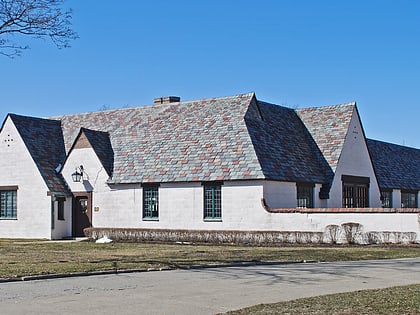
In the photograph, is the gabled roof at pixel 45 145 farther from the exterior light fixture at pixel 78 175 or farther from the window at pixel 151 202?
the window at pixel 151 202

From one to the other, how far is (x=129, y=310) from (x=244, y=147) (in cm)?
2381

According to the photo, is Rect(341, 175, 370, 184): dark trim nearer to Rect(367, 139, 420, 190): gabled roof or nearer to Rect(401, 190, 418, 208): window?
Rect(367, 139, 420, 190): gabled roof

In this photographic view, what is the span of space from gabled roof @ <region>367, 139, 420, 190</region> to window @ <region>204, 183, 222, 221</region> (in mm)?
14004

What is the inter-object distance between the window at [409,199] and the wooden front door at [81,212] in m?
21.9

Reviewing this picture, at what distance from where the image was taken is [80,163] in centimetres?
3953

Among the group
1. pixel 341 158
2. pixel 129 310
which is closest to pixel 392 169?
pixel 341 158

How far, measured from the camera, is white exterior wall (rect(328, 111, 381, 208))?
39219mm

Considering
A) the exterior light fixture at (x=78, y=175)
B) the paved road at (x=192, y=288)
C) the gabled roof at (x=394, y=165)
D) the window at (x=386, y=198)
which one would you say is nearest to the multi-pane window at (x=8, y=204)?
the exterior light fixture at (x=78, y=175)

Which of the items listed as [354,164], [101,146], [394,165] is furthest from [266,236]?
[394,165]

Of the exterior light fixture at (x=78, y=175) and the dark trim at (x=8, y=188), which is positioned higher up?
the exterior light fixture at (x=78, y=175)

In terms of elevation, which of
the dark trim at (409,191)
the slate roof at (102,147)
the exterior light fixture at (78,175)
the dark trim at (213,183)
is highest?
the slate roof at (102,147)

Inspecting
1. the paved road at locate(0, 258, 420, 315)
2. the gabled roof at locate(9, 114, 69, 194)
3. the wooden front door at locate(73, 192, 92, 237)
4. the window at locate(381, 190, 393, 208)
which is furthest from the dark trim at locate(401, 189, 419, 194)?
the paved road at locate(0, 258, 420, 315)

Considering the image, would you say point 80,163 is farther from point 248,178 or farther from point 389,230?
point 389,230

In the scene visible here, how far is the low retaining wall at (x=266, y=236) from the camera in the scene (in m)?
30.2
